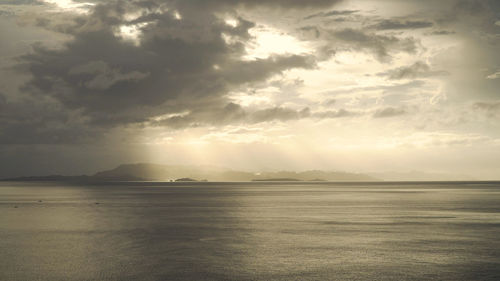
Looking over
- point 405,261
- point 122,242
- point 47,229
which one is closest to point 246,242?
point 122,242

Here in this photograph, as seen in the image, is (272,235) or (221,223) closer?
(272,235)

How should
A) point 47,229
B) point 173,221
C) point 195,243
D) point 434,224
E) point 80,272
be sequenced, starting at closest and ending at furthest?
point 80,272
point 195,243
point 47,229
point 434,224
point 173,221

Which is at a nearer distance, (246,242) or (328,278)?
(328,278)

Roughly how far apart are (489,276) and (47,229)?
42.3 meters

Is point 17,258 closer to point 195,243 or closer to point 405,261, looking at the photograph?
point 195,243

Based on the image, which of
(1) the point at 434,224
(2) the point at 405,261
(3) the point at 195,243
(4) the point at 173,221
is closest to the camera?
(2) the point at 405,261

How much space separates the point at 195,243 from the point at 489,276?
71.5 ft

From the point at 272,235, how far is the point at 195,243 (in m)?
8.24

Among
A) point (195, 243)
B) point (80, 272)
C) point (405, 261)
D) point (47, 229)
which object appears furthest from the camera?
point (47, 229)

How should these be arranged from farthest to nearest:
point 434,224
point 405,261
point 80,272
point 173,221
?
point 173,221 → point 434,224 → point 405,261 → point 80,272

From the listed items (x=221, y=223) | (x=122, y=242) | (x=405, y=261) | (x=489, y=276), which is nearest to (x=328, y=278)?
(x=405, y=261)

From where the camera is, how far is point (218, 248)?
3353cm

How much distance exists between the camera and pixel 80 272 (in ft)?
83.8

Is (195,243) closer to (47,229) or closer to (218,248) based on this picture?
(218,248)
